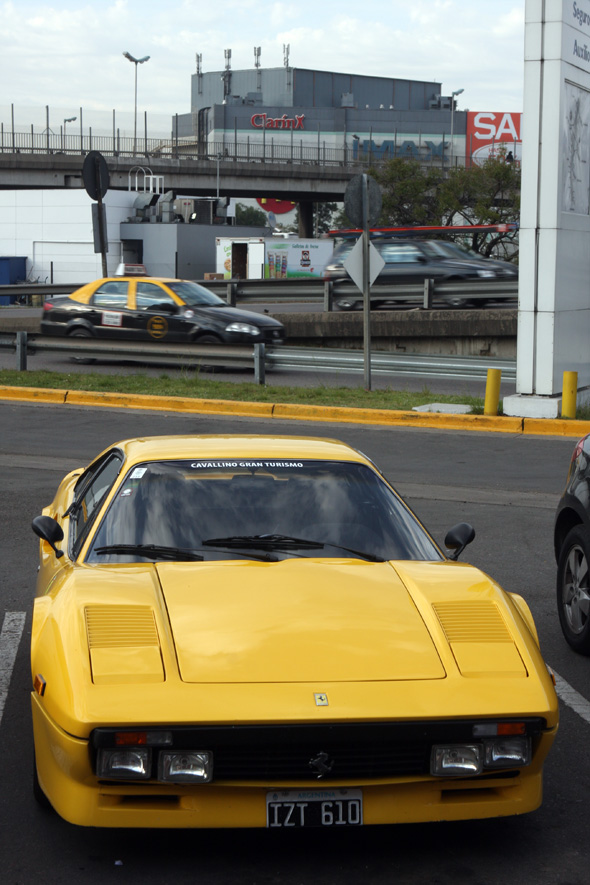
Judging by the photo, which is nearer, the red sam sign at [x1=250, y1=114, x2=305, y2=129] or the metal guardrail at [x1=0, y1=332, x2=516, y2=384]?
the metal guardrail at [x1=0, y1=332, x2=516, y2=384]

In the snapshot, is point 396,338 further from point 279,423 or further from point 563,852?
point 563,852

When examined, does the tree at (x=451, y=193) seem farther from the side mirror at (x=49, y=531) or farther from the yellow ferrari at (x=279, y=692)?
the yellow ferrari at (x=279, y=692)

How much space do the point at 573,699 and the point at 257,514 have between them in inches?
70.4

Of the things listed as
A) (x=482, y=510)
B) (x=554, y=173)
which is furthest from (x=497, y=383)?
(x=482, y=510)

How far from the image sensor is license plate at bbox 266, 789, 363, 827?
3.22m

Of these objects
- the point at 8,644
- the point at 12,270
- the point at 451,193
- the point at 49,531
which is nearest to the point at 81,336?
the point at 8,644

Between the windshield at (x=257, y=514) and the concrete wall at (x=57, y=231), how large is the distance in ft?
181

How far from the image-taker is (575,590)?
5.86 metres

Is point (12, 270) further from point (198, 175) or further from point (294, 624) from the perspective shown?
point (294, 624)

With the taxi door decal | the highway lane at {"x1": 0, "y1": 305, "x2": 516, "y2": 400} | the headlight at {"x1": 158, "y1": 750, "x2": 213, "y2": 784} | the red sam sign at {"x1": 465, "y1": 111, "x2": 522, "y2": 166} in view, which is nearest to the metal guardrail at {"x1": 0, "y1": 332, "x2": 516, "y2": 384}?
the highway lane at {"x1": 0, "y1": 305, "x2": 516, "y2": 400}

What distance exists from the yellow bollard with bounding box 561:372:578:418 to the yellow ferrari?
34.1 ft

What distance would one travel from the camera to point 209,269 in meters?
59.4

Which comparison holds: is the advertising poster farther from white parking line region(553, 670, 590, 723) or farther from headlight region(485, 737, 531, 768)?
Result: headlight region(485, 737, 531, 768)

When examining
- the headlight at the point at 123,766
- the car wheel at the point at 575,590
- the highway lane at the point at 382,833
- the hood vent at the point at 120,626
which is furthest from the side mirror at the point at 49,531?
the car wheel at the point at 575,590
